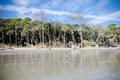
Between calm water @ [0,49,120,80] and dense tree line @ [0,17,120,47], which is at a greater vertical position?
dense tree line @ [0,17,120,47]

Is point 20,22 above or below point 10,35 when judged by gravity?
above

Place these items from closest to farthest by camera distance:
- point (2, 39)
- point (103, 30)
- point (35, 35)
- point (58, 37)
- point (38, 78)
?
point (38, 78)
point (2, 39)
point (35, 35)
point (58, 37)
point (103, 30)

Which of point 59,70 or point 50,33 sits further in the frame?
point 50,33

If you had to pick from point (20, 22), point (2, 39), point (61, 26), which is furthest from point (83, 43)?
point (2, 39)

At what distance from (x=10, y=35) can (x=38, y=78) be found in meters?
33.6

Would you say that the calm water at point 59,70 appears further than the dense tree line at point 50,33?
No

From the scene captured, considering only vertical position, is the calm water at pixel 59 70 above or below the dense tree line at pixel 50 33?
below

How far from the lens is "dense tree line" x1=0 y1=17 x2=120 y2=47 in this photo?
130 feet

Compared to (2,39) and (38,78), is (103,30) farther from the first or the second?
(38,78)

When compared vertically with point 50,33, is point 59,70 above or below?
below

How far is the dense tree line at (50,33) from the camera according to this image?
A: 39.6m

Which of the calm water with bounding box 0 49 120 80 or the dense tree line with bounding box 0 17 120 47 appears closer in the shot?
the calm water with bounding box 0 49 120 80

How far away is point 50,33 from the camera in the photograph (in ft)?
153

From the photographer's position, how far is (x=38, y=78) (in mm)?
7590
